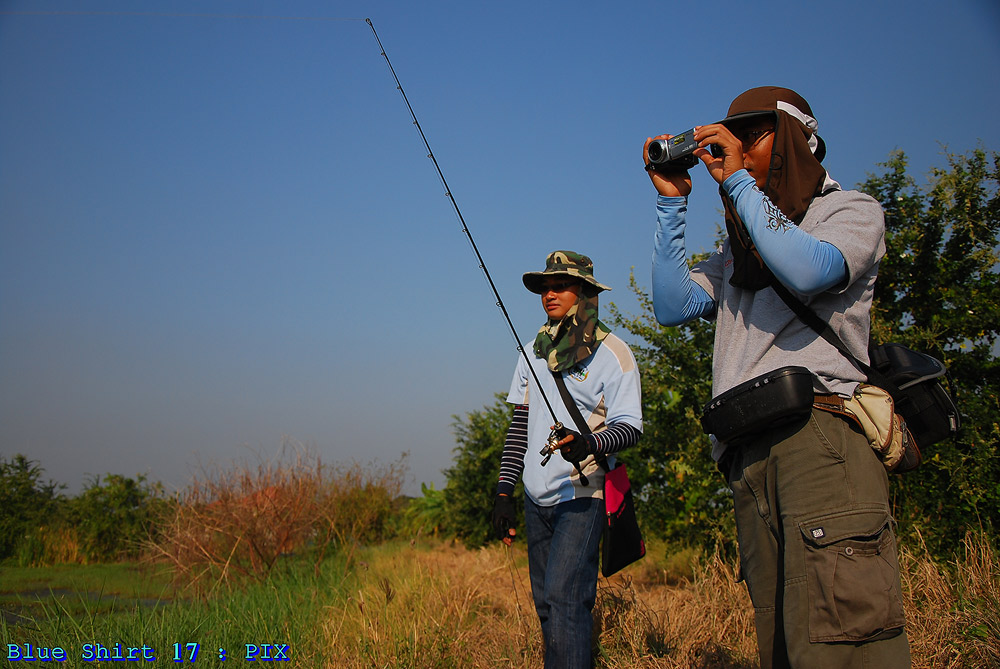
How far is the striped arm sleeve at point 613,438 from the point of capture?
3355 millimetres

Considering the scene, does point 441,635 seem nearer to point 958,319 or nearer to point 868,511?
point 868,511

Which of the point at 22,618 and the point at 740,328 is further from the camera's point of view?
the point at 22,618

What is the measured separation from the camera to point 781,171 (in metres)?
2.30

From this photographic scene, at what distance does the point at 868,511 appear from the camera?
1990 millimetres

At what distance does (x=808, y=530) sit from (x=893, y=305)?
4.47 metres

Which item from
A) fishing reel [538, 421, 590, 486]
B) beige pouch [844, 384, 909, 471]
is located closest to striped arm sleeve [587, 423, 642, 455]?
fishing reel [538, 421, 590, 486]

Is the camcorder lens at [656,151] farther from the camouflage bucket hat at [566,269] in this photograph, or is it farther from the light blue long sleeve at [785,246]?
the camouflage bucket hat at [566,269]

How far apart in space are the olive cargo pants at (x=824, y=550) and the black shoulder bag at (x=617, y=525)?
115cm

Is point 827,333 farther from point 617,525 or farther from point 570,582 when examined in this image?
point 570,582

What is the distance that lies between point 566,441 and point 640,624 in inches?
61.7

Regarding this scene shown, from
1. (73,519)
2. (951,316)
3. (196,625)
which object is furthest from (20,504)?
(951,316)

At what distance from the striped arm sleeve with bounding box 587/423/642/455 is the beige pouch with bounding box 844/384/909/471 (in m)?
1.37

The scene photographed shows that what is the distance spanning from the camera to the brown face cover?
7.49 ft

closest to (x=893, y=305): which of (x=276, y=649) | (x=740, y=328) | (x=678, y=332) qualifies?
(x=678, y=332)
